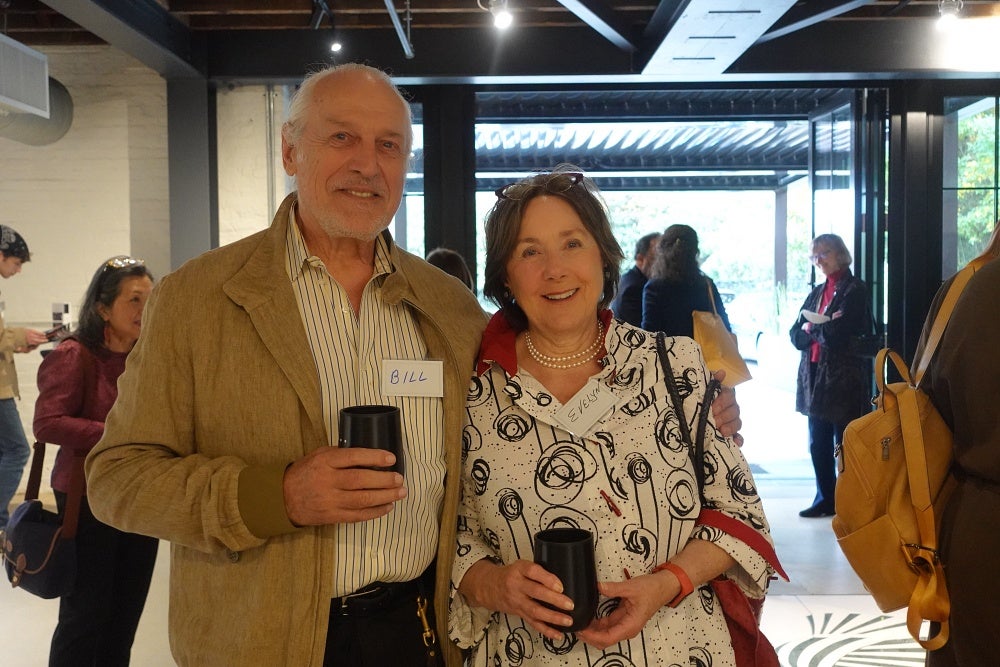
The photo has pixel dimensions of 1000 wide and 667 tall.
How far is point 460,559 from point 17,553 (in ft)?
6.42

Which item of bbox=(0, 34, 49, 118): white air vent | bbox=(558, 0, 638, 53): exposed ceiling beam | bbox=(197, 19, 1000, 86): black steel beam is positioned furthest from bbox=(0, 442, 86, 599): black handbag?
bbox=(197, 19, 1000, 86): black steel beam

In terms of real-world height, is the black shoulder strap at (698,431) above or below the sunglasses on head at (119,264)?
below

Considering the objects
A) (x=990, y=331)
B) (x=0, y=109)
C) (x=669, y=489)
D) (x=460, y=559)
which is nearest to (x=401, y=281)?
(x=460, y=559)

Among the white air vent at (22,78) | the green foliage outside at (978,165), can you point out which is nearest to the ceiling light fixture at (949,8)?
the green foliage outside at (978,165)

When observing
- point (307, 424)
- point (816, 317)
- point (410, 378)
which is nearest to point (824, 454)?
point (816, 317)

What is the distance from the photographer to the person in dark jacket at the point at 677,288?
16.6ft

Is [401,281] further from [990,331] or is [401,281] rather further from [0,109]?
[0,109]

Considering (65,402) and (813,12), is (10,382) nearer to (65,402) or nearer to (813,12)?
(65,402)

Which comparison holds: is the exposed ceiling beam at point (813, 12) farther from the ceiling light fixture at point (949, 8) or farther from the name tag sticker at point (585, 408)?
the name tag sticker at point (585, 408)

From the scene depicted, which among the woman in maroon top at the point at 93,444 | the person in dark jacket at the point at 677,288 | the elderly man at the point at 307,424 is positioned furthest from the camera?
the person in dark jacket at the point at 677,288

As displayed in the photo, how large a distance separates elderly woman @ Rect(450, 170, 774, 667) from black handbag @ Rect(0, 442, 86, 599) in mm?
1783

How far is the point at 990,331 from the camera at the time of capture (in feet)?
5.18

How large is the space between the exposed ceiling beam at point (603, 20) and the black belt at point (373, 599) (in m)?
3.43

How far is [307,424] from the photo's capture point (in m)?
1.46
